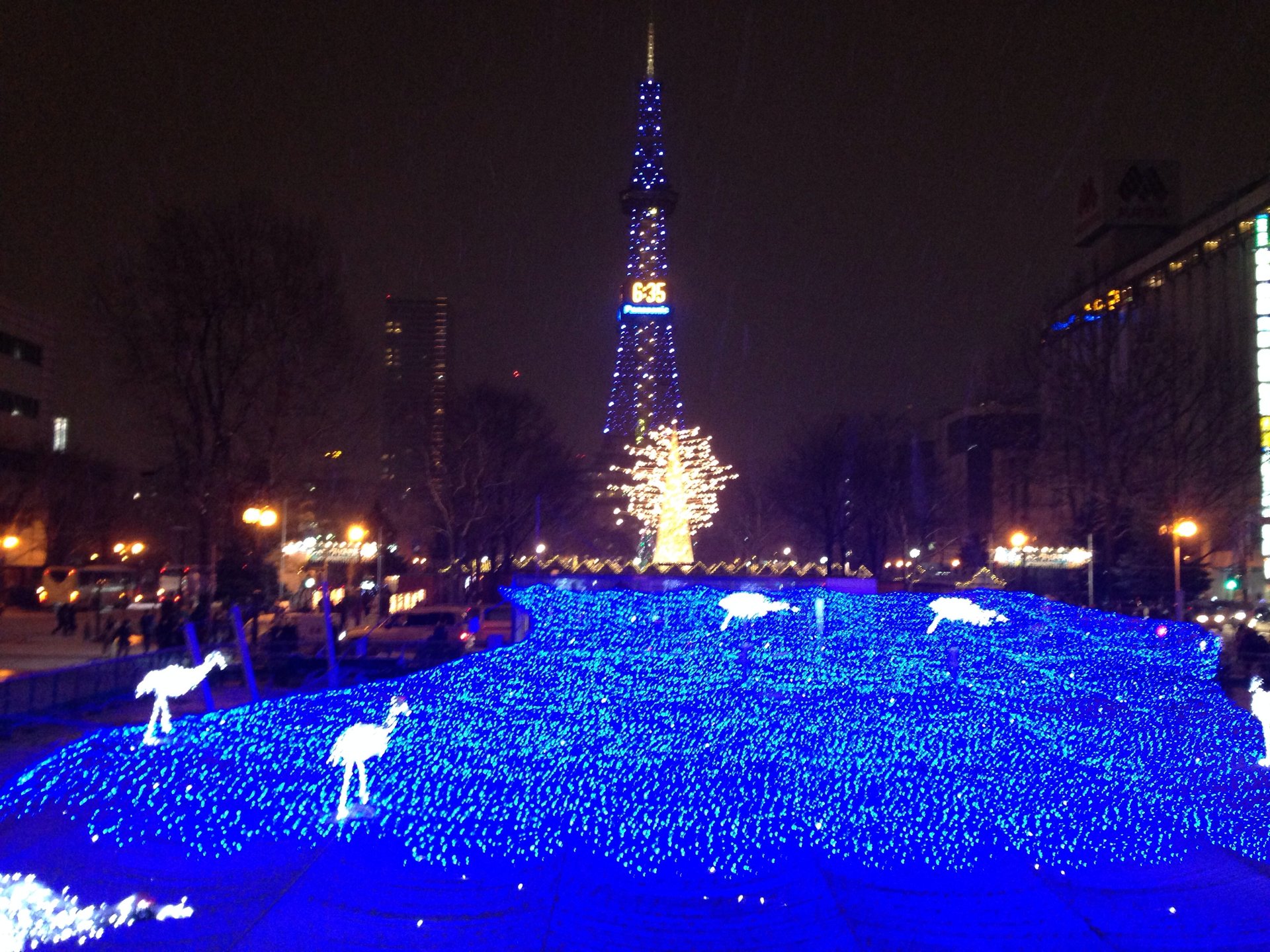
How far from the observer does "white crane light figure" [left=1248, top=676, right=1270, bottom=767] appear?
828cm

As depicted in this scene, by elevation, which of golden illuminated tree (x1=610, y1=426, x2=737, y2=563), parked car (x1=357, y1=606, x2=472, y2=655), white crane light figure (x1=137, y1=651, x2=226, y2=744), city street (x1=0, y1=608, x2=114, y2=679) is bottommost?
city street (x1=0, y1=608, x2=114, y2=679)

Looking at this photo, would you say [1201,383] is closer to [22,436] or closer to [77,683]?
[77,683]

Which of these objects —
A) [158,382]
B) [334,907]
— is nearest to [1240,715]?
[334,907]

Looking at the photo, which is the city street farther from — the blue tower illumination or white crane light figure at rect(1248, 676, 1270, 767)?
the blue tower illumination

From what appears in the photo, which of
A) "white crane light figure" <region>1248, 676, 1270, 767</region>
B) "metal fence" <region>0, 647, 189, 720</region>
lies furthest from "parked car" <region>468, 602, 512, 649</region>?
"white crane light figure" <region>1248, 676, 1270, 767</region>

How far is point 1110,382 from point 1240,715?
21997mm

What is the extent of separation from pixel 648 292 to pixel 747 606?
278 feet

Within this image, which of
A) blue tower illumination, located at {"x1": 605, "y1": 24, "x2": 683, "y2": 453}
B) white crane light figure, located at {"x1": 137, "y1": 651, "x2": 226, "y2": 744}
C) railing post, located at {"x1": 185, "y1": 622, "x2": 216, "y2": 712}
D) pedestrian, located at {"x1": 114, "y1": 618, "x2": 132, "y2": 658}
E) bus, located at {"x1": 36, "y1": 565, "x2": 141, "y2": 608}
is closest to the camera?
white crane light figure, located at {"x1": 137, "y1": 651, "x2": 226, "y2": 744}

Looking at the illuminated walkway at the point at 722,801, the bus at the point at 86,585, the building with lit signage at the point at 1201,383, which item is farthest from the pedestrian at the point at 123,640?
the building with lit signage at the point at 1201,383

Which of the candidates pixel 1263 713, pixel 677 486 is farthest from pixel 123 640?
pixel 677 486

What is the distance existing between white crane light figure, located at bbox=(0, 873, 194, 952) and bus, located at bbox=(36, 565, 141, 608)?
30.8 meters

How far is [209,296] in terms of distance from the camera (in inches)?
1026

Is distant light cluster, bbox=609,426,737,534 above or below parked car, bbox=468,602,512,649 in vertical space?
above

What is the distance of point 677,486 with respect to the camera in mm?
44906
